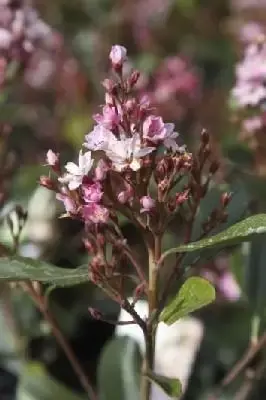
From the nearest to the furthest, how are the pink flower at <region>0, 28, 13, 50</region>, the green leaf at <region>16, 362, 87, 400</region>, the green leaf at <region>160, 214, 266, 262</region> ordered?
the green leaf at <region>160, 214, 266, 262</region>, the green leaf at <region>16, 362, 87, 400</region>, the pink flower at <region>0, 28, 13, 50</region>

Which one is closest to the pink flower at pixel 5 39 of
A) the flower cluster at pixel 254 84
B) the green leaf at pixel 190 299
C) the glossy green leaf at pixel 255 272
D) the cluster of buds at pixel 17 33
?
the cluster of buds at pixel 17 33

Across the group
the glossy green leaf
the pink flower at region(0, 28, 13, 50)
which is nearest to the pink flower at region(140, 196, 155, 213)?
the glossy green leaf


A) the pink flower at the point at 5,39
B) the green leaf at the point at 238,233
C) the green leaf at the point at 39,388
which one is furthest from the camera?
the pink flower at the point at 5,39

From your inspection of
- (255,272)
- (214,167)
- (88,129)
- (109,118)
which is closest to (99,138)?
(109,118)

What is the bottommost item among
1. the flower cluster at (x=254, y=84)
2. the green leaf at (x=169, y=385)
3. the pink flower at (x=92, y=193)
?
the green leaf at (x=169, y=385)

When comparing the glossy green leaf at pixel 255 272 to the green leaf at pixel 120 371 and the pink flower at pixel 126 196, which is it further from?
the pink flower at pixel 126 196

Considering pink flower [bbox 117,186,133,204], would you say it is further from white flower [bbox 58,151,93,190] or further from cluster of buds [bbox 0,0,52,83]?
cluster of buds [bbox 0,0,52,83]
